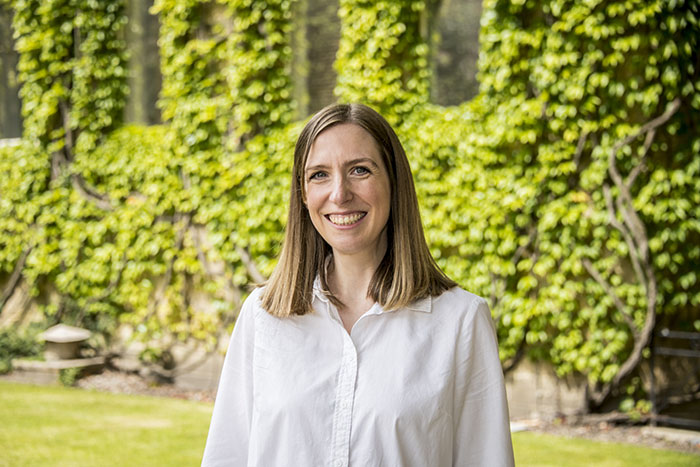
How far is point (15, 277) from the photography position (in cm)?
739

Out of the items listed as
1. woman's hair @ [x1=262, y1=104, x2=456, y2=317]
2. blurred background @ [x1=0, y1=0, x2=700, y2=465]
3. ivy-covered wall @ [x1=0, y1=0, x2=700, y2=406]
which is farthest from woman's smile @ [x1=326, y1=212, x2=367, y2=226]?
ivy-covered wall @ [x1=0, y1=0, x2=700, y2=406]

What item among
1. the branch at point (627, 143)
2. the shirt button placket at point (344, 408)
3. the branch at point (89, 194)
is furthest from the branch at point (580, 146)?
the branch at point (89, 194)

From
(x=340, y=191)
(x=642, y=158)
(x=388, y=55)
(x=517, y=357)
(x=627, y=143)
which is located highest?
(x=388, y=55)

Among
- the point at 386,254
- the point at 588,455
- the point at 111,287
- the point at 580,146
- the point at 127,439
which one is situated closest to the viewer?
the point at 386,254

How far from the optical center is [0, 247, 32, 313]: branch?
24.1 feet

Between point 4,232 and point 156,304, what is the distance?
94.8 inches

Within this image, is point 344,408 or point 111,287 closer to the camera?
point 344,408

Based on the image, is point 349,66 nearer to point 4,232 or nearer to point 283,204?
point 283,204

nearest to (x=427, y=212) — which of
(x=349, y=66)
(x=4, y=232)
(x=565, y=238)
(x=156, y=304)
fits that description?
(x=565, y=238)

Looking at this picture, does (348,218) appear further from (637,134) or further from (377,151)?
(637,134)

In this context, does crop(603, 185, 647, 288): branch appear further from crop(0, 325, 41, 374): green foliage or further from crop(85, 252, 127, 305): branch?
crop(0, 325, 41, 374): green foliage

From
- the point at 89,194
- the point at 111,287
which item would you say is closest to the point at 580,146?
the point at 111,287

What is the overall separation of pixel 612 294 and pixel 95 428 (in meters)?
3.87

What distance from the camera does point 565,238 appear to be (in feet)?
15.3
